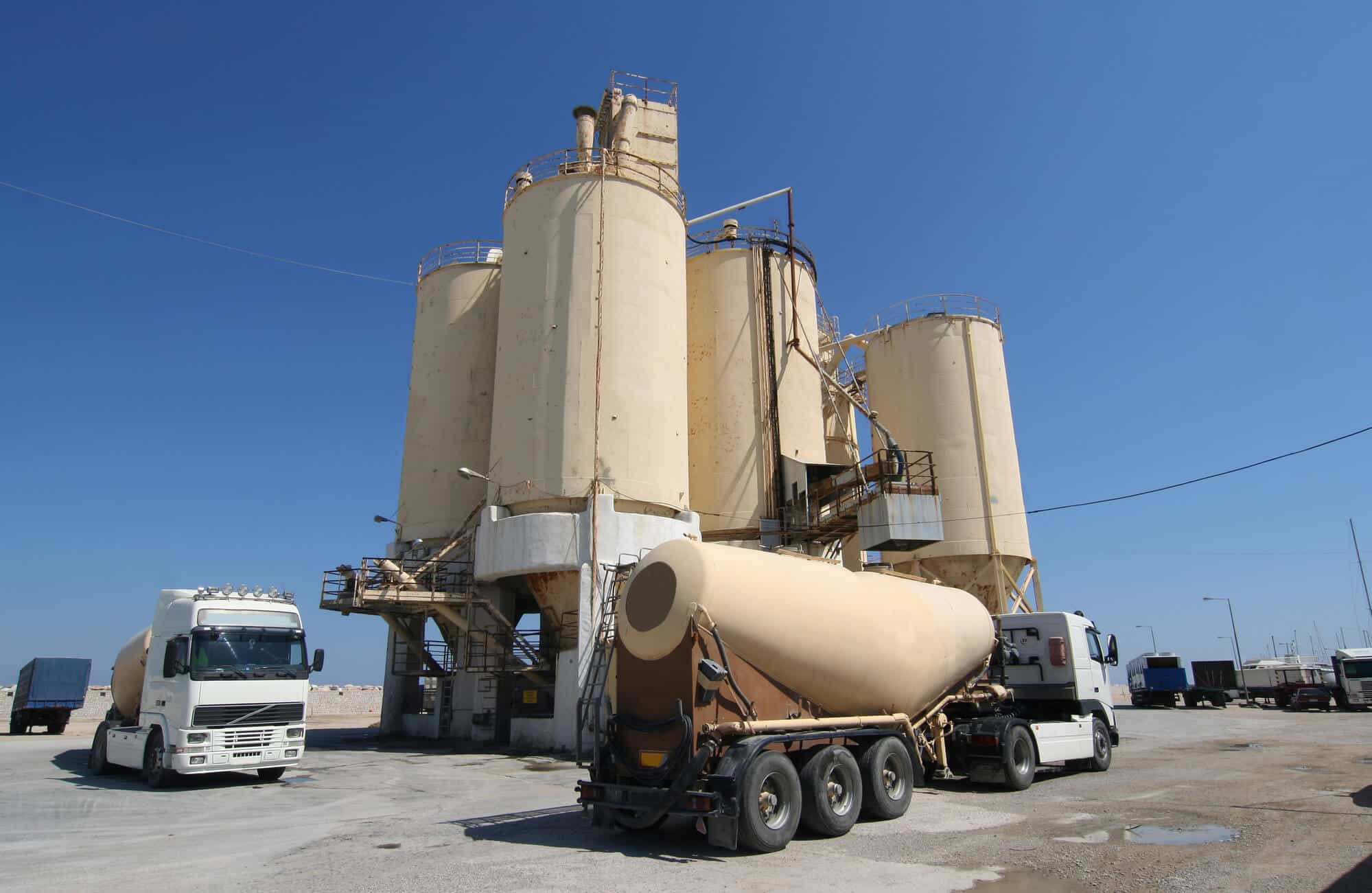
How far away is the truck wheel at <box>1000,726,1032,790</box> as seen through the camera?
46.5 ft

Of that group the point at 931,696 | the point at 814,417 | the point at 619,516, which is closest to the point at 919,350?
the point at 814,417

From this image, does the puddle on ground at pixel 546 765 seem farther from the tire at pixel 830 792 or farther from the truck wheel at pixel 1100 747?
the truck wheel at pixel 1100 747

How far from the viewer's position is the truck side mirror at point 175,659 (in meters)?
15.1

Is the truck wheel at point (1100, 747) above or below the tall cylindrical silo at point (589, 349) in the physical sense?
below

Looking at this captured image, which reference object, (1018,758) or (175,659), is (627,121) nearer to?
(175,659)

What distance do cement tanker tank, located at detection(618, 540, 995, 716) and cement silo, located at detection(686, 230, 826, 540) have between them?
54.3 feet

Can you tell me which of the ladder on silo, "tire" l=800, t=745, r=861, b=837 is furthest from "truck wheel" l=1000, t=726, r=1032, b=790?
the ladder on silo

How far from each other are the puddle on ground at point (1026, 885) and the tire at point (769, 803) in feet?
7.67

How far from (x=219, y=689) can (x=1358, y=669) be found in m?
46.0

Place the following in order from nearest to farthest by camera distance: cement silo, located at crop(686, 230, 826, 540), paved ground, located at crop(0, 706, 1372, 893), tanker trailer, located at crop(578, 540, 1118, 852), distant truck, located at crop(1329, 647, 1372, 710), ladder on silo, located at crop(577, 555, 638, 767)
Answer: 1. paved ground, located at crop(0, 706, 1372, 893)
2. tanker trailer, located at crop(578, 540, 1118, 852)
3. ladder on silo, located at crop(577, 555, 638, 767)
4. cement silo, located at crop(686, 230, 826, 540)
5. distant truck, located at crop(1329, 647, 1372, 710)

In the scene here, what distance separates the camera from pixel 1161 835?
395 inches

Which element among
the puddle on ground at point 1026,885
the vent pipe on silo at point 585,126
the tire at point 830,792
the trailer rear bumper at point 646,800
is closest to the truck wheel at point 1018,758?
the tire at point 830,792

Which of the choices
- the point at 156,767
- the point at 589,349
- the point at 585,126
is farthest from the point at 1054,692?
the point at 585,126

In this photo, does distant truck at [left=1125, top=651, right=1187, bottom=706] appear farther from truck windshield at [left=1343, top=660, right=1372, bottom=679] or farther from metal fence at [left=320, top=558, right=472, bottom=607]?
metal fence at [left=320, top=558, right=472, bottom=607]
